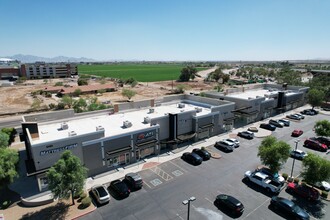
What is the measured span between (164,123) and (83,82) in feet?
323

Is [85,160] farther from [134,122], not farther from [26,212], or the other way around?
[134,122]

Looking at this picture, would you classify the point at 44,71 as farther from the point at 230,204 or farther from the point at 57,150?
the point at 230,204

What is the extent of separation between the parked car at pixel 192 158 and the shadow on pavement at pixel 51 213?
57.8 ft

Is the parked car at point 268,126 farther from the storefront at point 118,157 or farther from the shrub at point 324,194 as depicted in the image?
the storefront at point 118,157

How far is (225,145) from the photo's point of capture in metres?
37.5

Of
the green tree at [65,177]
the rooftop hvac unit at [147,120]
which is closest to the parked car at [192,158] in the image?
the rooftop hvac unit at [147,120]

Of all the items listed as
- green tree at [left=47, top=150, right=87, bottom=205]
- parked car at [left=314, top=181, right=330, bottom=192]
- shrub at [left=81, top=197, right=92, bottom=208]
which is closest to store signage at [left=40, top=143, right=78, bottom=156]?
green tree at [left=47, top=150, right=87, bottom=205]

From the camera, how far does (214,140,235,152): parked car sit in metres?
36.7

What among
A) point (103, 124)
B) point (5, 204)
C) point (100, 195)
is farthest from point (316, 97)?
point (5, 204)

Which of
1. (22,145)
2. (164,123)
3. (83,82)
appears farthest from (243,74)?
(22,145)

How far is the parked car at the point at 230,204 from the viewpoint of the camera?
2195 centimetres

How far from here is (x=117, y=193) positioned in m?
24.8

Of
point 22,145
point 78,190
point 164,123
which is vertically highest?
point 164,123

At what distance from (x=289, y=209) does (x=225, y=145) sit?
652 inches
